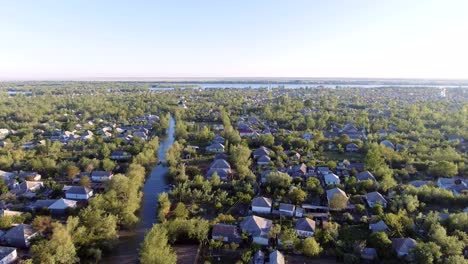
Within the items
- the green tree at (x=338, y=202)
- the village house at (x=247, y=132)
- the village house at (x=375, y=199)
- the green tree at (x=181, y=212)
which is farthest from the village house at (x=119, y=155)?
the village house at (x=375, y=199)

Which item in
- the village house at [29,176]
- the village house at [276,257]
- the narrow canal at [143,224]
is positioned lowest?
the narrow canal at [143,224]

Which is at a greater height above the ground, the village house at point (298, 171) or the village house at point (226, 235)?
the village house at point (298, 171)

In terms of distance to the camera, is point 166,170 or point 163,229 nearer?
point 163,229

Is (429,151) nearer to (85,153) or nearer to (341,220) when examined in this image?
(341,220)

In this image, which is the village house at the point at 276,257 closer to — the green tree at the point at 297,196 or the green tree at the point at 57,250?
the green tree at the point at 297,196

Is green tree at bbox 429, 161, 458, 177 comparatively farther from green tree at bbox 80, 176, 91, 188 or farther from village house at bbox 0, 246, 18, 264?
village house at bbox 0, 246, 18, 264

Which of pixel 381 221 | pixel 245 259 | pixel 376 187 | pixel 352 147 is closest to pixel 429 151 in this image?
pixel 352 147
